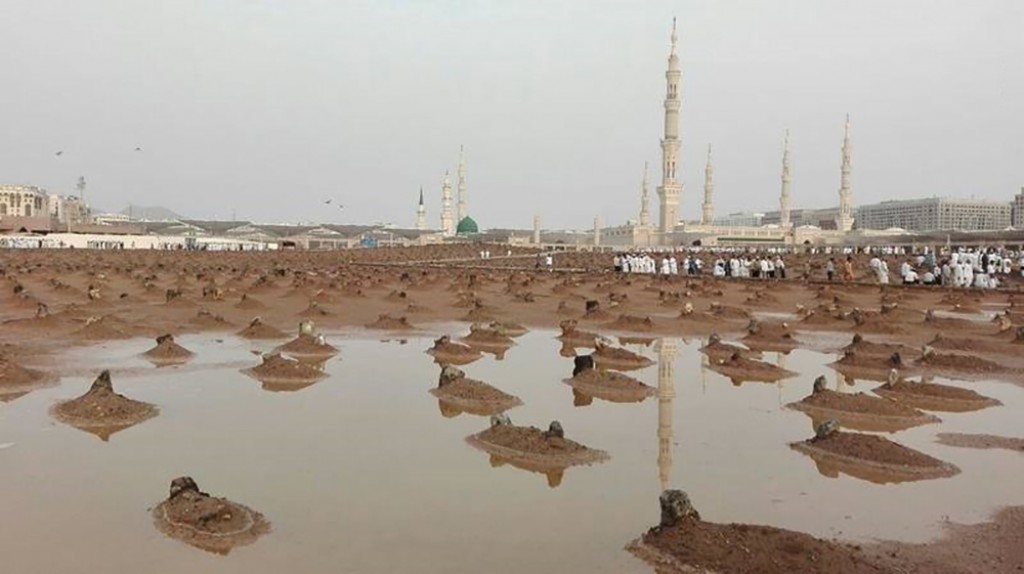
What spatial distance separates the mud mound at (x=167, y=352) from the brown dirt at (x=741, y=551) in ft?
42.6

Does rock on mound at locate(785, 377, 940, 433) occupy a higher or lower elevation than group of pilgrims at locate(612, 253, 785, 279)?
lower

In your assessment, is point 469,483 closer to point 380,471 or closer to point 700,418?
point 380,471

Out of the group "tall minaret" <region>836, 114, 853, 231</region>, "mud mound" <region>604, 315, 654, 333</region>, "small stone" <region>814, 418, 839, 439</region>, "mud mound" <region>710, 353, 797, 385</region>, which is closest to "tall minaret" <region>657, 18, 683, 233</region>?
"tall minaret" <region>836, 114, 853, 231</region>

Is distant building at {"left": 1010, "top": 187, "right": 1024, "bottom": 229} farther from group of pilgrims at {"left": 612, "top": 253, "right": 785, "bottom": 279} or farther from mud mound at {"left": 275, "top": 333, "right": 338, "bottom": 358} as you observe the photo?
mud mound at {"left": 275, "top": 333, "right": 338, "bottom": 358}

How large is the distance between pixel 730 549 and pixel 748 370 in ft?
34.3

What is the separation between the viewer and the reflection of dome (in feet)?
439

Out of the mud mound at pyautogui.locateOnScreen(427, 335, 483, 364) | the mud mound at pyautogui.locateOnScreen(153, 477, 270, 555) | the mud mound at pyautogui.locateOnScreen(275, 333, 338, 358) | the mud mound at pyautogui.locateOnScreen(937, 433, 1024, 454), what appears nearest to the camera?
the mud mound at pyautogui.locateOnScreen(153, 477, 270, 555)

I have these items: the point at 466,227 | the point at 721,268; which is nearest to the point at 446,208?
the point at 466,227

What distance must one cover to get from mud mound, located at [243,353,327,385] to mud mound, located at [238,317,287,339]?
5088 millimetres

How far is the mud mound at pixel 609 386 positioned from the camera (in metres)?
14.4

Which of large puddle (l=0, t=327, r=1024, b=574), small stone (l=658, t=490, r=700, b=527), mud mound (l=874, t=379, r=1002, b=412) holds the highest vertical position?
small stone (l=658, t=490, r=700, b=527)

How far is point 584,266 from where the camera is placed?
59500 millimetres

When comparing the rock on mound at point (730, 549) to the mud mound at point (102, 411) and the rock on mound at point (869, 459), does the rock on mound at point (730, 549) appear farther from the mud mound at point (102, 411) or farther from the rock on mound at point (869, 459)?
the mud mound at point (102, 411)

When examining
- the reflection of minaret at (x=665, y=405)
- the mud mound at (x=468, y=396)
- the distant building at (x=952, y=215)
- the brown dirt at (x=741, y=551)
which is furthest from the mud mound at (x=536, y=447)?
the distant building at (x=952, y=215)
